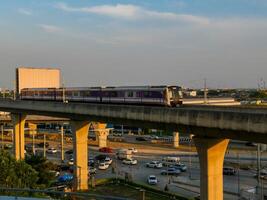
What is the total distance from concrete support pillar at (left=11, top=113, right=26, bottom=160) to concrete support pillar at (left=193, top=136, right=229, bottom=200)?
36.5 metres

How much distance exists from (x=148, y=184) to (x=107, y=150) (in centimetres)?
3362

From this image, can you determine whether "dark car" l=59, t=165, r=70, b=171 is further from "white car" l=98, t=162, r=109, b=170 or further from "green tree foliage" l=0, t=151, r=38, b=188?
"green tree foliage" l=0, t=151, r=38, b=188

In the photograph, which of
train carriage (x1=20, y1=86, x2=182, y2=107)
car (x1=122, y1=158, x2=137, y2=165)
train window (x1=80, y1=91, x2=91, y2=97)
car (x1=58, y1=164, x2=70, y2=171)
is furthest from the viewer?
car (x1=122, y1=158, x2=137, y2=165)

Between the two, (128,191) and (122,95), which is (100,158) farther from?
(122,95)

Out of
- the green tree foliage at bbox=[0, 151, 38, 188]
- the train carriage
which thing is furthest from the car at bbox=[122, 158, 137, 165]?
the green tree foliage at bbox=[0, 151, 38, 188]

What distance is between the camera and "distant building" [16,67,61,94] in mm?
71188

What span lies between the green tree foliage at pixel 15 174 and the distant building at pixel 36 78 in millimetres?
37115

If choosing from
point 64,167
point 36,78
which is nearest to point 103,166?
point 64,167

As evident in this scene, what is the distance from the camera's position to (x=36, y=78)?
2876 inches

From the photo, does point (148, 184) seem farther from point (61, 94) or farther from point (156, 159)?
point (156, 159)

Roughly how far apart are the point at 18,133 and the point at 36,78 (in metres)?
13.0

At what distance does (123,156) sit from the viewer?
7975cm

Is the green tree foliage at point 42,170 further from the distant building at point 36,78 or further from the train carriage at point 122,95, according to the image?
the distant building at point 36,78

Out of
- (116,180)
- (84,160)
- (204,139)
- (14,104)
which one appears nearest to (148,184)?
(116,180)
